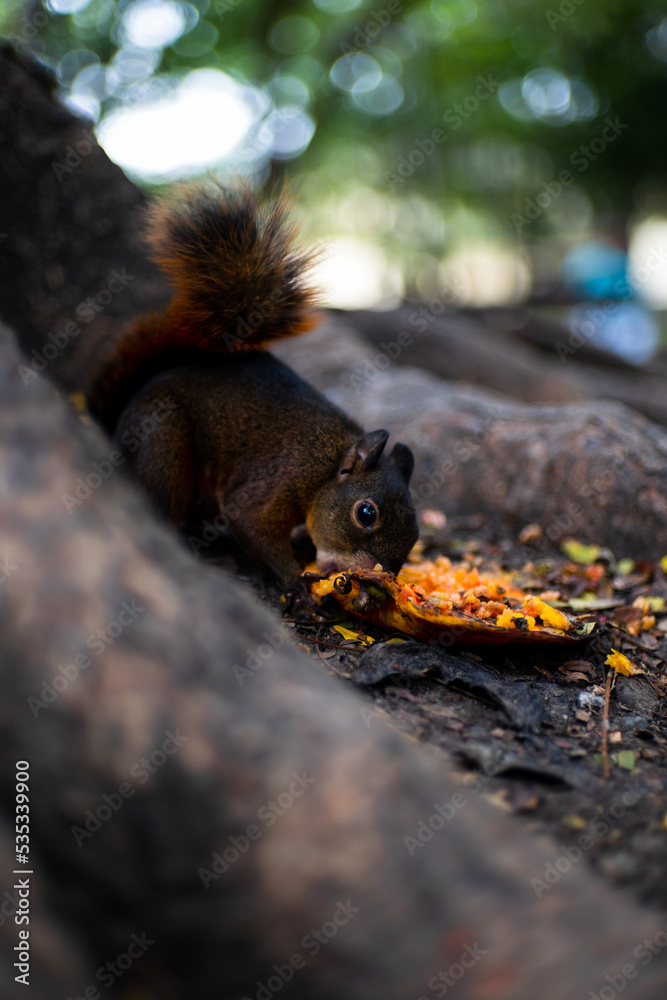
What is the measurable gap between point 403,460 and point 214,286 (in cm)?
107

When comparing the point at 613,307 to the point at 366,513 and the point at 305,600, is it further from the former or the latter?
the point at 305,600

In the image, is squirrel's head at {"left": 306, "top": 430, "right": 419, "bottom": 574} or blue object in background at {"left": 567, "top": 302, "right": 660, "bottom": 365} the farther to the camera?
blue object in background at {"left": 567, "top": 302, "right": 660, "bottom": 365}

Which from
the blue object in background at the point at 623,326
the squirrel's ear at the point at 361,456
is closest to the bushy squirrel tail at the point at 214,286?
the squirrel's ear at the point at 361,456

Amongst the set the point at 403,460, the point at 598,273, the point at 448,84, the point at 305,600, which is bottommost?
the point at 305,600

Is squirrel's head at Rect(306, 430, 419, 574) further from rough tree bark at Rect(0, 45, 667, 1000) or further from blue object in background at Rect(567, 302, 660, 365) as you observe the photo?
blue object in background at Rect(567, 302, 660, 365)

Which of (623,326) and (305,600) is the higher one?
(623,326)

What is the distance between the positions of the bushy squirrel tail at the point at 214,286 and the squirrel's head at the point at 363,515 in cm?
65

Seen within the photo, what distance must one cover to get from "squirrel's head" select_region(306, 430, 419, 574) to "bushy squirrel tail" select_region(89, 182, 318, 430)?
65cm

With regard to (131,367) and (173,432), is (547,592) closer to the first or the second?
(173,432)

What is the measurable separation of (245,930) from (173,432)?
1915 millimetres

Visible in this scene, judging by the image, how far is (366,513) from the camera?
8.55 ft

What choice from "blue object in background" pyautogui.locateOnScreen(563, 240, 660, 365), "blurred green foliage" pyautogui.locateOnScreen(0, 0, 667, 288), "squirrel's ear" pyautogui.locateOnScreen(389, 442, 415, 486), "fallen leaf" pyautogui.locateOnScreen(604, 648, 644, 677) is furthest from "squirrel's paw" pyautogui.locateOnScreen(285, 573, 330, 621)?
"blue object in background" pyautogui.locateOnScreen(563, 240, 660, 365)

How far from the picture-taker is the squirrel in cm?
265

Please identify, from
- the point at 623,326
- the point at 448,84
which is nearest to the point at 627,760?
the point at 623,326
